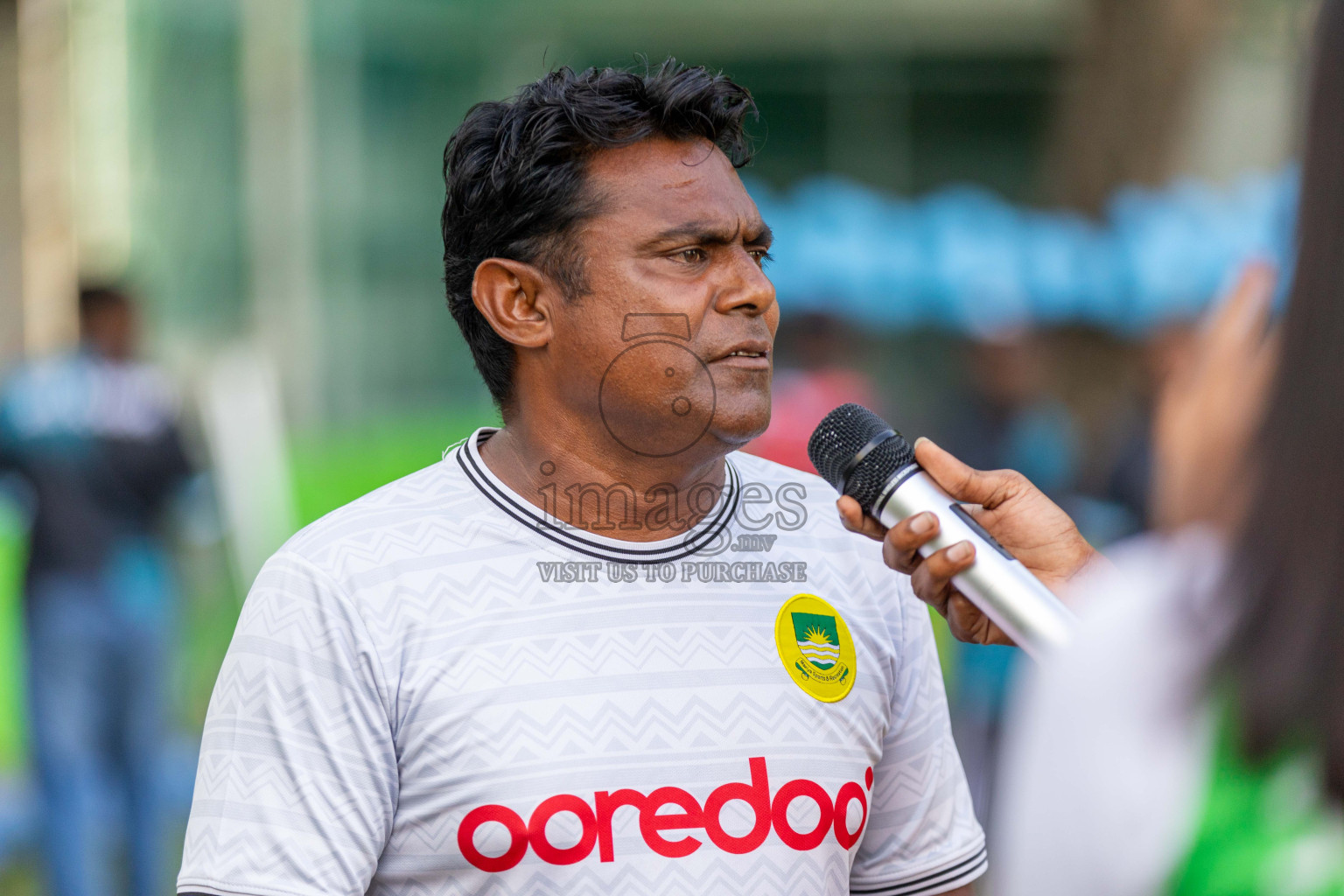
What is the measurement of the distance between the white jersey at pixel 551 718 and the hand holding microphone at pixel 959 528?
24 centimetres

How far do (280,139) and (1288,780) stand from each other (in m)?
11.0

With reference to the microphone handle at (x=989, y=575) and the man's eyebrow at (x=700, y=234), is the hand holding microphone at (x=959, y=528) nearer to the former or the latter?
the microphone handle at (x=989, y=575)

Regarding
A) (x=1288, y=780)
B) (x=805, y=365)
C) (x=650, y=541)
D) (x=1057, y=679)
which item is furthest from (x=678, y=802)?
(x=805, y=365)

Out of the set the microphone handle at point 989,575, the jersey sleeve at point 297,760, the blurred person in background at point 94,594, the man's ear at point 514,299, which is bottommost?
the blurred person in background at point 94,594

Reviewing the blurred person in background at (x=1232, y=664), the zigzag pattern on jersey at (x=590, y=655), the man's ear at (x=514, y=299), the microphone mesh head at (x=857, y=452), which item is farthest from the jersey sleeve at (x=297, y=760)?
the blurred person in background at (x=1232, y=664)

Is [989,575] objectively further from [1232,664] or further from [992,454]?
[992,454]

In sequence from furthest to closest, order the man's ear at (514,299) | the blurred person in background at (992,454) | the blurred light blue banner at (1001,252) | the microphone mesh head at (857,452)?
the blurred light blue banner at (1001,252) → the blurred person in background at (992,454) → the man's ear at (514,299) → the microphone mesh head at (857,452)

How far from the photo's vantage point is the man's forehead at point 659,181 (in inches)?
83.8

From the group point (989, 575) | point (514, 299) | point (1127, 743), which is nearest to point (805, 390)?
point (514, 299)

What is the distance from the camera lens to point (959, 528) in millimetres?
1697

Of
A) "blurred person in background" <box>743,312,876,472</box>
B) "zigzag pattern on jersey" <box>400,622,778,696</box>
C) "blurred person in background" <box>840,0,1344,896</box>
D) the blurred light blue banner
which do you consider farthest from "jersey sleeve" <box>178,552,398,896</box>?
the blurred light blue banner

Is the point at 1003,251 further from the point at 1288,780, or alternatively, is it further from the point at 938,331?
the point at 1288,780

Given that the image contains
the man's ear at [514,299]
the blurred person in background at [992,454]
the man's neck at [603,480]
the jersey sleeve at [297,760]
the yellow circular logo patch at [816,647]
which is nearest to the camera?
the jersey sleeve at [297,760]

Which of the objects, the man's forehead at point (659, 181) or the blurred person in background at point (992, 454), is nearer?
the man's forehead at point (659, 181)
